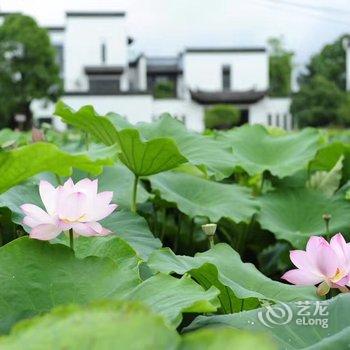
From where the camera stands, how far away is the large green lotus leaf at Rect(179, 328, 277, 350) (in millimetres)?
271

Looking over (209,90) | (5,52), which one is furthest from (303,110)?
(5,52)

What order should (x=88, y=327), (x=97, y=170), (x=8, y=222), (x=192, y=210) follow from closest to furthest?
(x=88, y=327) → (x=97, y=170) → (x=8, y=222) → (x=192, y=210)

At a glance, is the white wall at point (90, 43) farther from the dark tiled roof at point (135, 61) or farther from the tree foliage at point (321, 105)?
the tree foliage at point (321, 105)

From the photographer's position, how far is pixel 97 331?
288mm

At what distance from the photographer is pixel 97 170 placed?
0.64 meters

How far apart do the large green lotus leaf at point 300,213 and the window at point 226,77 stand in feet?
94.3

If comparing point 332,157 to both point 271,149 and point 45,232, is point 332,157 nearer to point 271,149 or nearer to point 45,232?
point 271,149

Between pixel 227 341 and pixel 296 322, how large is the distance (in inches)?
8.8

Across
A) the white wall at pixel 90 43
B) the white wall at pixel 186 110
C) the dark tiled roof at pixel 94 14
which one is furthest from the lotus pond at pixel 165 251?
the dark tiled roof at pixel 94 14

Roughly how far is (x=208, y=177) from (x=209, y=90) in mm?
27900

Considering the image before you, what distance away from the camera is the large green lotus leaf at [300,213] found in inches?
41.7

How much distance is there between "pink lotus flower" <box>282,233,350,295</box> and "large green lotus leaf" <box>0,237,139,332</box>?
126mm

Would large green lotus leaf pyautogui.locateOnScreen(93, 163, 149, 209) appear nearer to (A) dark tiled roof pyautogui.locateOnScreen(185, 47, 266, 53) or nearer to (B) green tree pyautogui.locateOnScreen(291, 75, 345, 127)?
(B) green tree pyautogui.locateOnScreen(291, 75, 345, 127)

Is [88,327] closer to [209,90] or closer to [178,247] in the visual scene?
[178,247]
